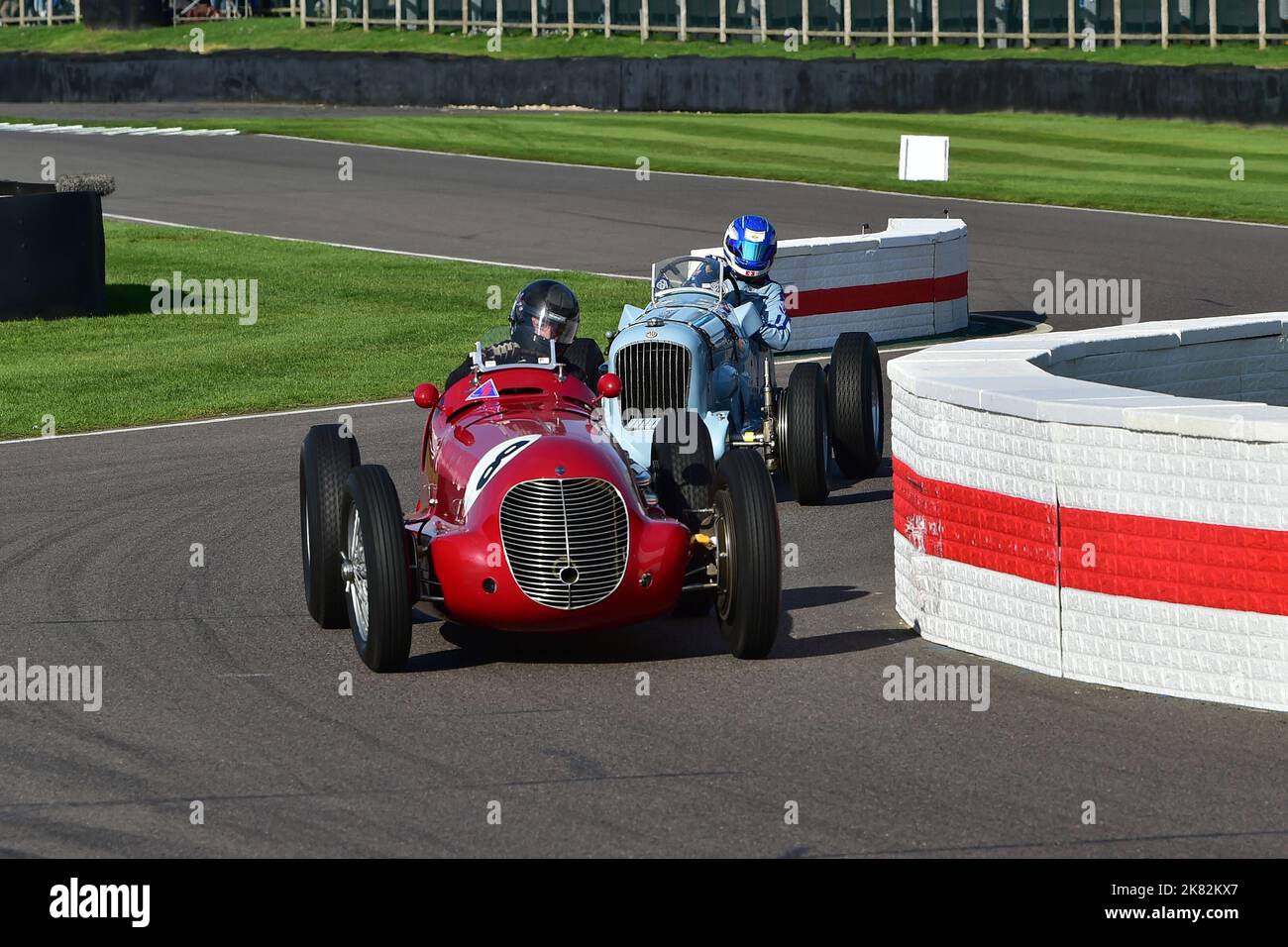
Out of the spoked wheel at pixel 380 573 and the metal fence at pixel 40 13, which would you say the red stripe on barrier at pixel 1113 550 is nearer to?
the spoked wheel at pixel 380 573

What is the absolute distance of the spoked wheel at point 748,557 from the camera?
336 inches

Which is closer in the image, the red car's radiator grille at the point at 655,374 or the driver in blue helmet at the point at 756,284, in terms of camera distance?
the red car's radiator grille at the point at 655,374

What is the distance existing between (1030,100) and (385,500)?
110ft

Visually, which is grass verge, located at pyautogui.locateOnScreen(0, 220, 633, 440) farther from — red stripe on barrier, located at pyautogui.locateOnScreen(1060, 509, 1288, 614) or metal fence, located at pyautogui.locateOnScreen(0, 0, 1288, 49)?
metal fence, located at pyautogui.locateOnScreen(0, 0, 1288, 49)

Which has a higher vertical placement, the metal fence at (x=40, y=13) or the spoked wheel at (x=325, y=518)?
the metal fence at (x=40, y=13)

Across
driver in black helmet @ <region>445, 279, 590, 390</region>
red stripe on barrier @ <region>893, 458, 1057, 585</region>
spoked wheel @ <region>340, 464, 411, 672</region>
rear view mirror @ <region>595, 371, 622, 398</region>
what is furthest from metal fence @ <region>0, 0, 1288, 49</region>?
spoked wheel @ <region>340, 464, 411, 672</region>

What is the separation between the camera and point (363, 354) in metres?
19.6

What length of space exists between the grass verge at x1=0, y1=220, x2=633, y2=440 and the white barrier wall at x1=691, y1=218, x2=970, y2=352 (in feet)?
7.96

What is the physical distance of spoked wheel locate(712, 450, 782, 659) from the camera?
854cm

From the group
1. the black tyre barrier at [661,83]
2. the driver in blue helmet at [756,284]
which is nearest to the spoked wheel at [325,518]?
the driver in blue helmet at [756,284]

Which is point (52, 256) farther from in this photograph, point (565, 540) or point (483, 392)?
point (565, 540)

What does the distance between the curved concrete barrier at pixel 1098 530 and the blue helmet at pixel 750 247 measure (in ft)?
11.5
